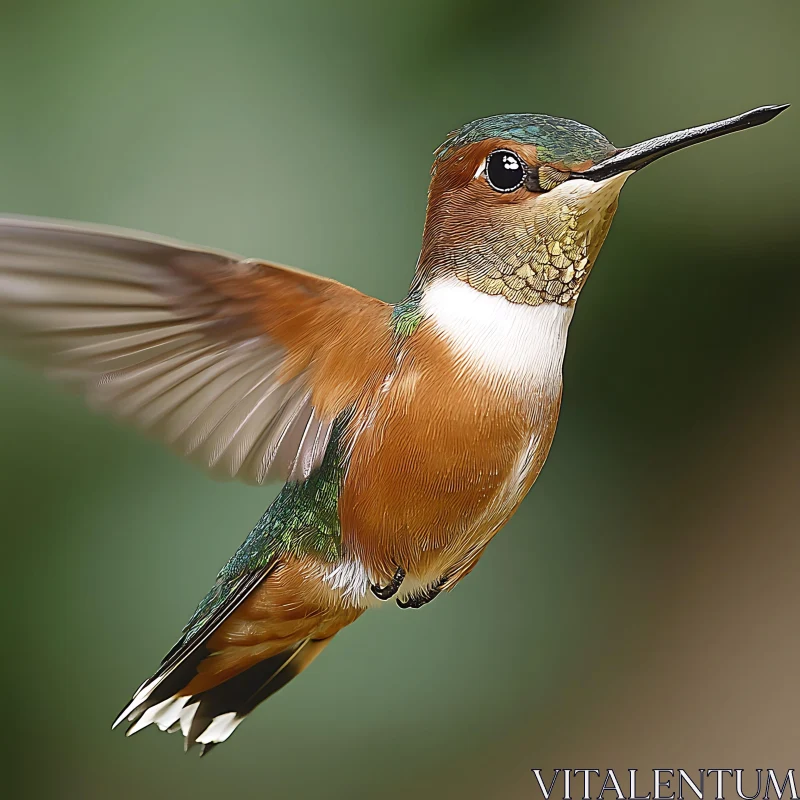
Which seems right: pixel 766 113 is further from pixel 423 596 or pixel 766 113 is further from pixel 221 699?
pixel 221 699

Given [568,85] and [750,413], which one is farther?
[750,413]

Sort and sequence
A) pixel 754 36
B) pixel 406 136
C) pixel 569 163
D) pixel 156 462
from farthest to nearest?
pixel 754 36
pixel 156 462
pixel 406 136
pixel 569 163

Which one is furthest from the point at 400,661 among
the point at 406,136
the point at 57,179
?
the point at 57,179

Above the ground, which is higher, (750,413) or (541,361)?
(541,361)

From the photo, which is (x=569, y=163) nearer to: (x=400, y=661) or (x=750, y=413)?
(x=400, y=661)

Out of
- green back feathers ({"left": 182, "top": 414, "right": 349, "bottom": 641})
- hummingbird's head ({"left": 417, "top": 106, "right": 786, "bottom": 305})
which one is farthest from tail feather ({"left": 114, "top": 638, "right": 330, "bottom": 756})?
hummingbird's head ({"left": 417, "top": 106, "right": 786, "bottom": 305})

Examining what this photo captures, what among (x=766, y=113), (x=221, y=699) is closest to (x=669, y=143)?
(x=766, y=113)
